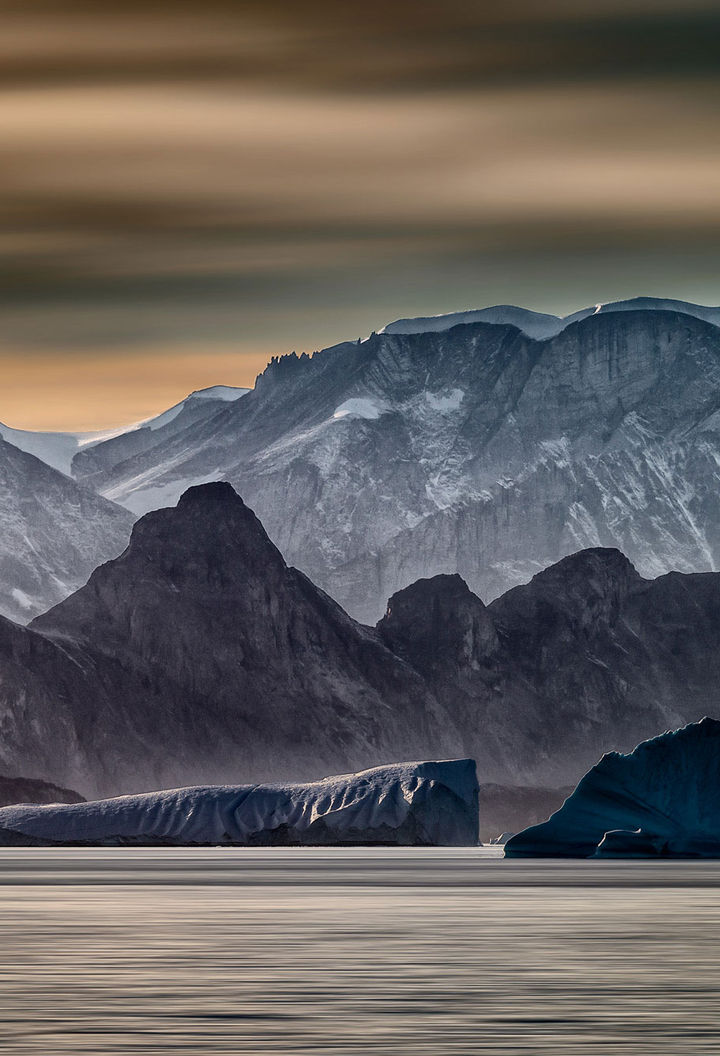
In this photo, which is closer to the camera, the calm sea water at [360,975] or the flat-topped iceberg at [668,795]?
the calm sea water at [360,975]

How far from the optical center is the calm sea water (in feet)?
120

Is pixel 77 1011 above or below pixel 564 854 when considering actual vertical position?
above

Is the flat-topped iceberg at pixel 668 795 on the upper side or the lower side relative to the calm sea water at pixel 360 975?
lower

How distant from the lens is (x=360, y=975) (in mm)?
48719

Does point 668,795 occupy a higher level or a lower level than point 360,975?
lower

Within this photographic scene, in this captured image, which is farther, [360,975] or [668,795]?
[668,795]

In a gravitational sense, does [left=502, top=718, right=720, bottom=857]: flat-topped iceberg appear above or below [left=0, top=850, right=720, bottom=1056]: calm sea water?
below

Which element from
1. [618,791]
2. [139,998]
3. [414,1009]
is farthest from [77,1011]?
[618,791]

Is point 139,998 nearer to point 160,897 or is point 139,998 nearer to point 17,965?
point 17,965

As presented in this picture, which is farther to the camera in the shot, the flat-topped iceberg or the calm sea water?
the flat-topped iceberg

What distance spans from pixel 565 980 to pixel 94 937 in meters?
19.8

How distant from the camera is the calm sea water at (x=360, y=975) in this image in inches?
1437

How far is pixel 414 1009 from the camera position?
4147 centimetres

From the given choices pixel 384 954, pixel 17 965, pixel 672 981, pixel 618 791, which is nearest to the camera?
pixel 672 981
